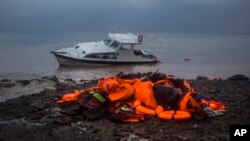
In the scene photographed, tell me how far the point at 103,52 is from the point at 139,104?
73.0 feet

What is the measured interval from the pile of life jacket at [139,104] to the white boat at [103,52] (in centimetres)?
2082

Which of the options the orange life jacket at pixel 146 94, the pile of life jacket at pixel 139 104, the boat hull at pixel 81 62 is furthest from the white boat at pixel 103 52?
the orange life jacket at pixel 146 94

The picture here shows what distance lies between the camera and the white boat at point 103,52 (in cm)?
3148

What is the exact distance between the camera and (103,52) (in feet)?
105

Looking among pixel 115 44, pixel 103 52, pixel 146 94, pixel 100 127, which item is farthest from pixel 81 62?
pixel 100 127

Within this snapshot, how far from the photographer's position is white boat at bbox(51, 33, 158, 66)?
3148 centimetres

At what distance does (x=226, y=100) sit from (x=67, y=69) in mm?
20389

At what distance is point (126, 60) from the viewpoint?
110ft

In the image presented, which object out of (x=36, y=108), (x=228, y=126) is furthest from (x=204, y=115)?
(x=36, y=108)

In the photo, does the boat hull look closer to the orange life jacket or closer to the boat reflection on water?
the boat reflection on water

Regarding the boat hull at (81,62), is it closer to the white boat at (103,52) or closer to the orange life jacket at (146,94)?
the white boat at (103,52)

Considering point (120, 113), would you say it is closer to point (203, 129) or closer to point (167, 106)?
point (167, 106)

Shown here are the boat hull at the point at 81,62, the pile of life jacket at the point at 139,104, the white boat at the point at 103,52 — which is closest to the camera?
the pile of life jacket at the point at 139,104

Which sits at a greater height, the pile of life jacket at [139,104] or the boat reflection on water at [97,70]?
the boat reflection on water at [97,70]
